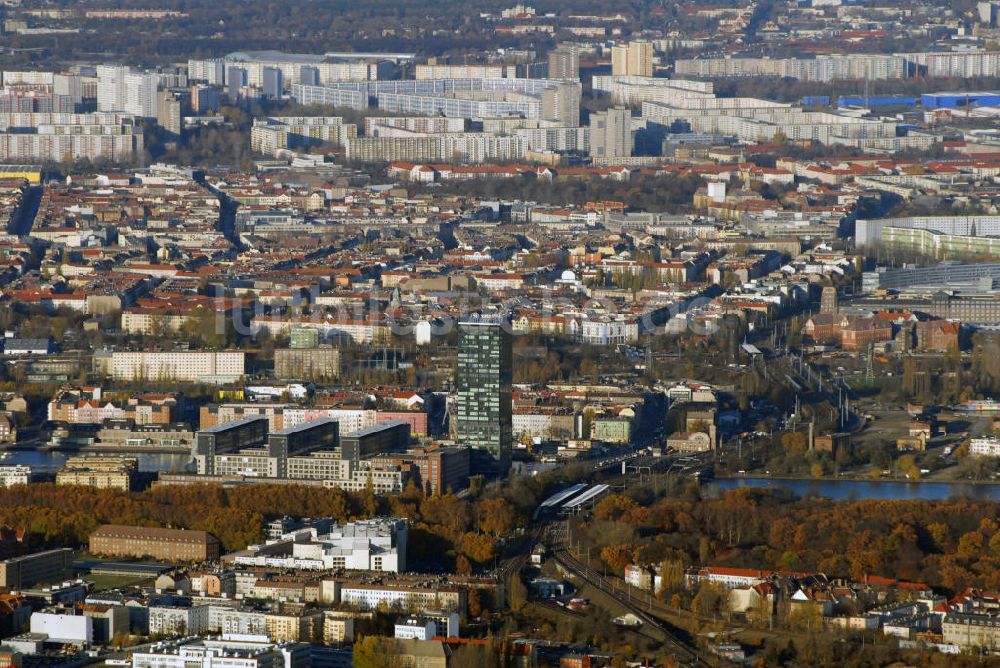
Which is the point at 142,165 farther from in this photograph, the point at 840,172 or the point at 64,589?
the point at 64,589

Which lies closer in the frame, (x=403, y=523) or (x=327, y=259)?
(x=403, y=523)

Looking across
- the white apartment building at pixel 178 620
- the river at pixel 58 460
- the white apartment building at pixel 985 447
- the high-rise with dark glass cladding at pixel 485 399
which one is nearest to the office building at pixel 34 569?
the white apartment building at pixel 178 620

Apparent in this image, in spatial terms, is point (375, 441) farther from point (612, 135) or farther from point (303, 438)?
point (612, 135)

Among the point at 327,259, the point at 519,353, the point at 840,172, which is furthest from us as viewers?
the point at 840,172

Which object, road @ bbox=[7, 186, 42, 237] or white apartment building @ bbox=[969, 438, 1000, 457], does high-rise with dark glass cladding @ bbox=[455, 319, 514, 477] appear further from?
road @ bbox=[7, 186, 42, 237]

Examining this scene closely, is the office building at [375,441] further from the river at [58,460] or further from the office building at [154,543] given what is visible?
the office building at [154,543]

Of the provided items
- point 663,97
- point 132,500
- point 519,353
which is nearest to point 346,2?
point 663,97

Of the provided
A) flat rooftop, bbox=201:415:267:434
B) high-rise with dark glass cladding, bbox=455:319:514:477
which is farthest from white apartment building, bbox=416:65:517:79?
high-rise with dark glass cladding, bbox=455:319:514:477

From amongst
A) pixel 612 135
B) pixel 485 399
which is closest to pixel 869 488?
pixel 485 399
